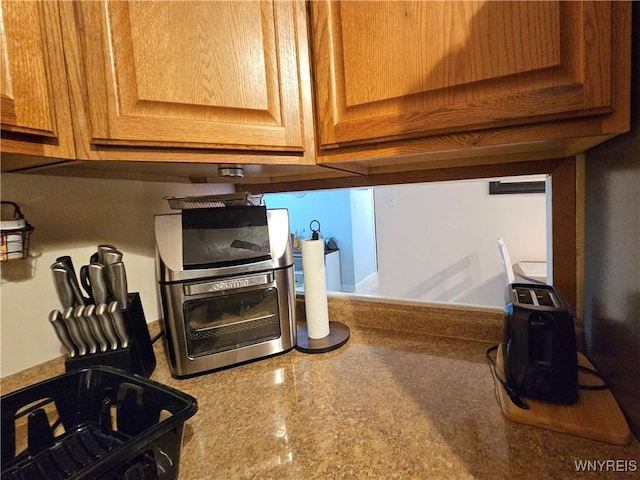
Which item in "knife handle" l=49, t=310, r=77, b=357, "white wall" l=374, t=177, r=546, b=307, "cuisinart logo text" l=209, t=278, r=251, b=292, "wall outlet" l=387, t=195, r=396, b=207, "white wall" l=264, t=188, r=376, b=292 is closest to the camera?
"knife handle" l=49, t=310, r=77, b=357

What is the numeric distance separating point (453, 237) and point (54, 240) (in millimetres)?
2528

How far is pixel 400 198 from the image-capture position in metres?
2.73

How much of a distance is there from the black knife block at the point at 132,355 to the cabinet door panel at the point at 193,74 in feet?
1.43

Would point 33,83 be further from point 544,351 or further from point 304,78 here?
point 544,351

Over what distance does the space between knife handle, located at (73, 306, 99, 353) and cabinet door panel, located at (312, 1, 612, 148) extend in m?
0.68

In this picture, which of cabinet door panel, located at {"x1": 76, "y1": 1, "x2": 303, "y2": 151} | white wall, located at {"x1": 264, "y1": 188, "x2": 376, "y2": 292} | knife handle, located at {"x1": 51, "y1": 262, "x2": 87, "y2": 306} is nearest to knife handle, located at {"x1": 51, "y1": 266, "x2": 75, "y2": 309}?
knife handle, located at {"x1": 51, "y1": 262, "x2": 87, "y2": 306}

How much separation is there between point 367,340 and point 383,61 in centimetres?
75

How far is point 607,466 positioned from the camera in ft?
→ 1.58

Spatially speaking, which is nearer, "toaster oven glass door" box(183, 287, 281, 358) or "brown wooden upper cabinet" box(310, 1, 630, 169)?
"brown wooden upper cabinet" box(310, 1, 630, 169)

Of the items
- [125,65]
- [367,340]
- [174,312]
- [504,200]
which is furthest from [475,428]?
[504,200]

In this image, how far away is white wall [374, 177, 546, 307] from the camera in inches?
96.1

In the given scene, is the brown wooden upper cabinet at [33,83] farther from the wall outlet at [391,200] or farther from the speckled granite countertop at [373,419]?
the wall outlet at [391,200]

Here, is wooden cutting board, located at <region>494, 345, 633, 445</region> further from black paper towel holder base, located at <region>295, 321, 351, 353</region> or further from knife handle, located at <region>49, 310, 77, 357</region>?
knife handle, located at <region>49, 310, 77, 357</region>

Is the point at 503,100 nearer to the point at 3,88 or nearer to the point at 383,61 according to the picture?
the point at 383,61
